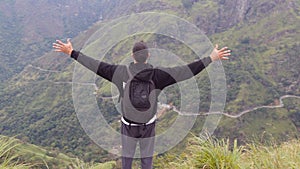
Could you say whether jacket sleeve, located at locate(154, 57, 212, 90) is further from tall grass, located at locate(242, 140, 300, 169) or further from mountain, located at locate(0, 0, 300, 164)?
mountain, located at locate(0, 0, 300, 164)

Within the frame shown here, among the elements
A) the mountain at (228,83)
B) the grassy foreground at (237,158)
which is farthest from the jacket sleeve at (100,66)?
the mountain at (228,83)

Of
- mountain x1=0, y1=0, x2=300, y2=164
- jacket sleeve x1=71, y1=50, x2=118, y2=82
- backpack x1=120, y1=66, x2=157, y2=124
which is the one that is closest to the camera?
backpack x1=120, y1=66, x2=157, y2=124

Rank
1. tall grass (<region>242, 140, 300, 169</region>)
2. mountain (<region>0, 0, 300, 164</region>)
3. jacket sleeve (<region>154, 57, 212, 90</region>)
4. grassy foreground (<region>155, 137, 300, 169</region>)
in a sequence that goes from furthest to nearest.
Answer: mountain (<region>0, 0, 300, 164</region>)
jacket sleeve (<region>154, 57, 212, 90</region>)
grassy foreground (<region>155, 137, 300, 169</region>)
tall grass (<region>242, 140, 300, 169</region>)

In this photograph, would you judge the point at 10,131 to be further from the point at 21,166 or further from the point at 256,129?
the point at 21,166

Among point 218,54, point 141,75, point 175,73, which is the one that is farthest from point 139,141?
point 218,54

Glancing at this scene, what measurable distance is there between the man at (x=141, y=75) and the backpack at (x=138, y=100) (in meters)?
0.05

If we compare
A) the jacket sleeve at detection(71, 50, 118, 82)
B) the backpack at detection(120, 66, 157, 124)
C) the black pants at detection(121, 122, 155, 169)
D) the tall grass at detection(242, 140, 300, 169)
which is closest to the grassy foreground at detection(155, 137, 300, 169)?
the tall grass at detection(242, 140, 300, 169)

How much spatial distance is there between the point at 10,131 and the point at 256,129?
5961cm

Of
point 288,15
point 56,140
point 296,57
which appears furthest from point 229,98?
point 288,15

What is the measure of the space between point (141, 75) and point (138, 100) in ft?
1.06

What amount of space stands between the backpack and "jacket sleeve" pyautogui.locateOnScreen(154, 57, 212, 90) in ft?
0.44

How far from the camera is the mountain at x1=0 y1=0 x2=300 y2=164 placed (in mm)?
64938

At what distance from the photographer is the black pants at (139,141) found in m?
4.38

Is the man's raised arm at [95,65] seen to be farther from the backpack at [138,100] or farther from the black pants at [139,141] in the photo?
the black pants at [139,141]
